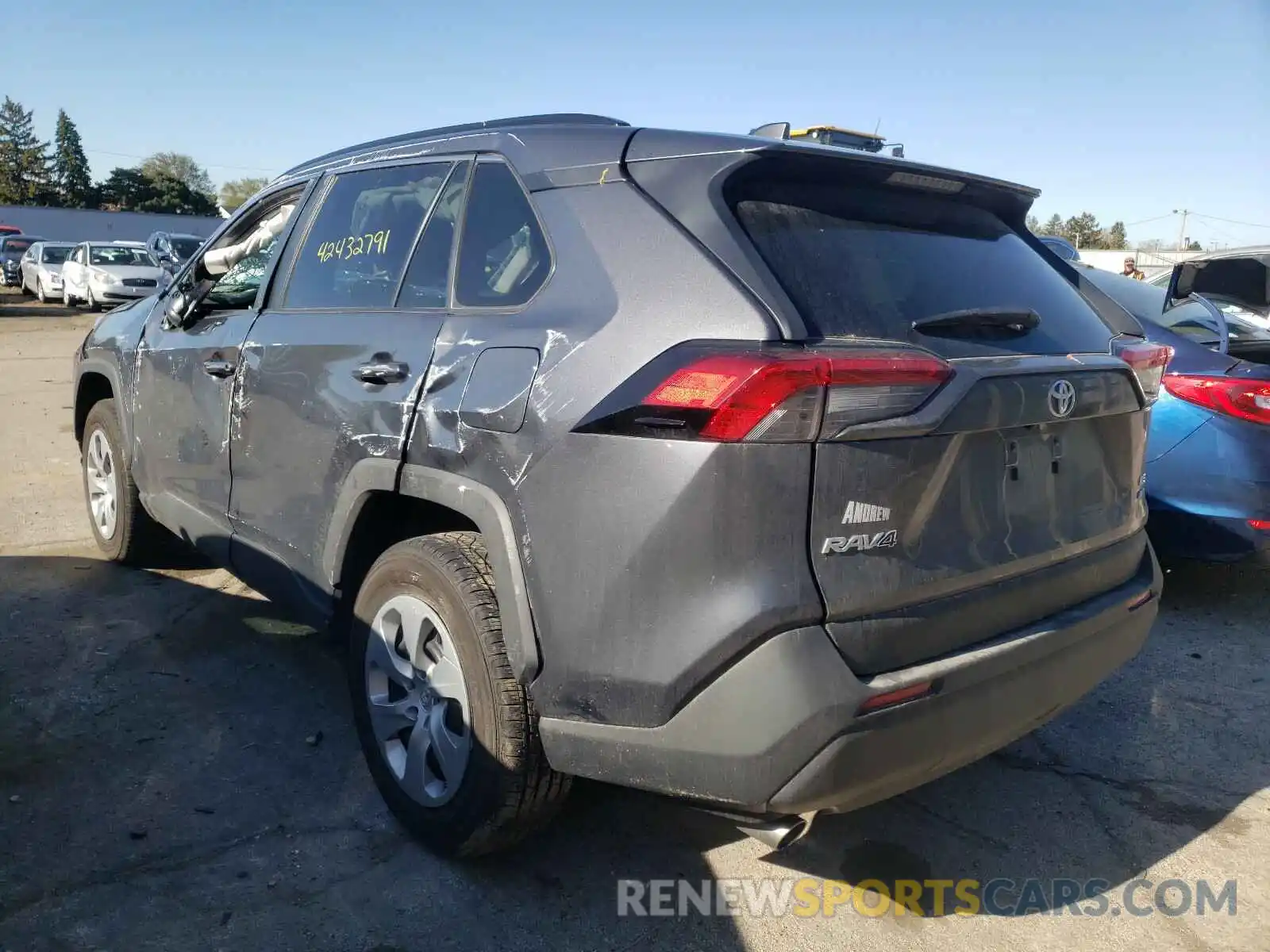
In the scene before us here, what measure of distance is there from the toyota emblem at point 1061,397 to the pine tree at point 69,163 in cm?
9406

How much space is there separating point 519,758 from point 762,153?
1.59 meters

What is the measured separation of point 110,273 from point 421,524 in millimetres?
23197

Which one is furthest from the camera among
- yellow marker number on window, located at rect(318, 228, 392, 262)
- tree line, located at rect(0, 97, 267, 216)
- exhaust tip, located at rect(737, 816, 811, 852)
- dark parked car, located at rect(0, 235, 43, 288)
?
tree line, located at rect(0, 97, 267, 216)

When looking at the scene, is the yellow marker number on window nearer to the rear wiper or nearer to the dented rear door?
the dented rear door

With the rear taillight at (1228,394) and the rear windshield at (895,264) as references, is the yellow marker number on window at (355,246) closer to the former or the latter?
the rear windshield at (895,264)

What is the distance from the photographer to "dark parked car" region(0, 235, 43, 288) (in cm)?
3216

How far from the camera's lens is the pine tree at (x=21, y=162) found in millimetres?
80125

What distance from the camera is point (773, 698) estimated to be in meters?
2.04

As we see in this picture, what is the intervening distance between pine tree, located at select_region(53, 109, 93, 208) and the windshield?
68557 millimetres

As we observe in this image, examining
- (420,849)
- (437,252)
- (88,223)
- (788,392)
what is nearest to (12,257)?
(88,223)

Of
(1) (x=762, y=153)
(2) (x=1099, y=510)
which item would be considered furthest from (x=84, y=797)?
(2) (x=1099, y=510)

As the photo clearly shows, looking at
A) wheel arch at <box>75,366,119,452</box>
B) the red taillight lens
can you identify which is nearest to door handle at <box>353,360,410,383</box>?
the red taillight lens

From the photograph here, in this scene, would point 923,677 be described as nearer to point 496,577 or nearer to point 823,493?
point 823,493

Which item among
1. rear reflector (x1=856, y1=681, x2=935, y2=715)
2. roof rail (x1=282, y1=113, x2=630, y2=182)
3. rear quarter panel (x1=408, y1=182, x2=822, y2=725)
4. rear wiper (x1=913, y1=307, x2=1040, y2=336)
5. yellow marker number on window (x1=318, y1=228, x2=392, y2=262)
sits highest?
roof rail (x1=282, y1=113, x2=630, y2=182)
